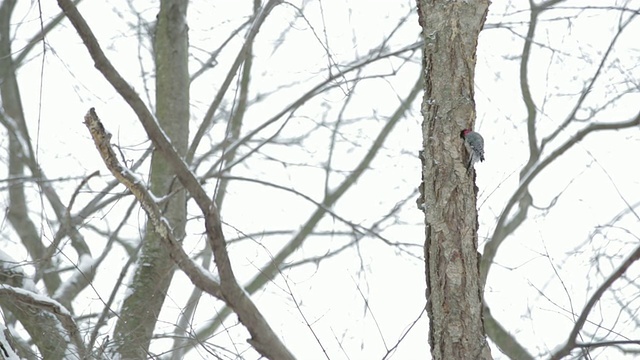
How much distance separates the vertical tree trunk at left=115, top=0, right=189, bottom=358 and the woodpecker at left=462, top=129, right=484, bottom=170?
1.61 metres

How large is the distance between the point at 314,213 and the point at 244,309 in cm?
367

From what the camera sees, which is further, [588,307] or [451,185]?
[588,307]

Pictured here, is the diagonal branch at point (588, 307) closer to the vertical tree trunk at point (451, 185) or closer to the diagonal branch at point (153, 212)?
the vertical tree trunk at point (451, 185)

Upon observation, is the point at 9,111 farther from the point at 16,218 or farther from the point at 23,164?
the point at 16,218

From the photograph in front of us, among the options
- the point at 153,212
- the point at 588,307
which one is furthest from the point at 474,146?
the point at 153,212

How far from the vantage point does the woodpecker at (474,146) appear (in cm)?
259

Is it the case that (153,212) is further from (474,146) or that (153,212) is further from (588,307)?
(588,307)

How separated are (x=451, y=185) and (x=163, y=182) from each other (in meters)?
2.62

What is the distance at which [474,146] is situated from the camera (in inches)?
102

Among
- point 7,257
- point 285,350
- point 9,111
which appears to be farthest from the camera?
point 9,111

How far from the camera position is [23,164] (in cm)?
584

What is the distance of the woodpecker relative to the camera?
102 inches

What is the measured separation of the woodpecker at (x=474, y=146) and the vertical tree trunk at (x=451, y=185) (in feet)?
0.08

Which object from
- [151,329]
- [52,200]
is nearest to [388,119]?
[52,200]
